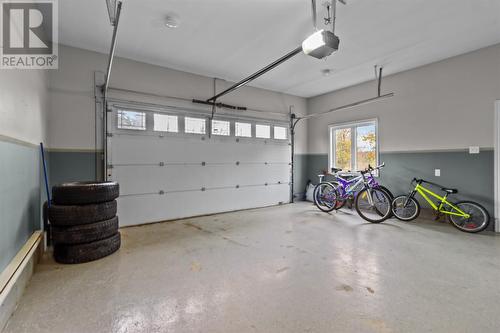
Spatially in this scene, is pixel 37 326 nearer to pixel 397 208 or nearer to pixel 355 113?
pixel 397 208

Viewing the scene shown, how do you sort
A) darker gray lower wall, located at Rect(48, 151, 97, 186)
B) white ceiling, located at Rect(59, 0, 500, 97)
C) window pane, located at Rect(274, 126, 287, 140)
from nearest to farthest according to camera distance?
white ceiling, located at Rect(59, 0, 500, 97) < darker gray lower wall, located at Rect(48, 151, 97, 186) < window pane, located at Rect(274, 126, 287, 140)

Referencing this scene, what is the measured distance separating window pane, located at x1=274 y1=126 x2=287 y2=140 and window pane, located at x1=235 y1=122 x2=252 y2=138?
2.67 ft

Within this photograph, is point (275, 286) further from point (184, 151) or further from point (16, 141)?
point (184, 151)

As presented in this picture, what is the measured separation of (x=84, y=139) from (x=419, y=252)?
4912 millimetres

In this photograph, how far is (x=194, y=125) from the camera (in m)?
4.68

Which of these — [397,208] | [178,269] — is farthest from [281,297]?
[397,208]

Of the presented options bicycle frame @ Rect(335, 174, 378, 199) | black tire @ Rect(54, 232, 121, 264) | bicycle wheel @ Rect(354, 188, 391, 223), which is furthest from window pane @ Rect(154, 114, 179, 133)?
bicycle wheel @ Rect(354, 188, 391, 223)

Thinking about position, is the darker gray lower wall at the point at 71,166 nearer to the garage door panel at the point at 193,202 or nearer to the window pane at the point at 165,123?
the garage door panel at the point at 193,202

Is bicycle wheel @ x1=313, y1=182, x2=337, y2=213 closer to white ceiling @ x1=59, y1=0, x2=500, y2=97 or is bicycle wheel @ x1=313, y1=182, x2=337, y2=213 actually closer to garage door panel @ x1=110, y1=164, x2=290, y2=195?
garage door panel @ x1=110, y1=164, x2=290, y2=195

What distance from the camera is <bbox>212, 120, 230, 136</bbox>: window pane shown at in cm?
492

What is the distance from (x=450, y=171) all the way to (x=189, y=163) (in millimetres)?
4699

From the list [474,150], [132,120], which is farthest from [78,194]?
[474,150]

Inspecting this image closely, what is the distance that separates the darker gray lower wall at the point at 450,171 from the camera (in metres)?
3.71

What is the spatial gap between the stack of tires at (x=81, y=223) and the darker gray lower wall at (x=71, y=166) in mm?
1036
